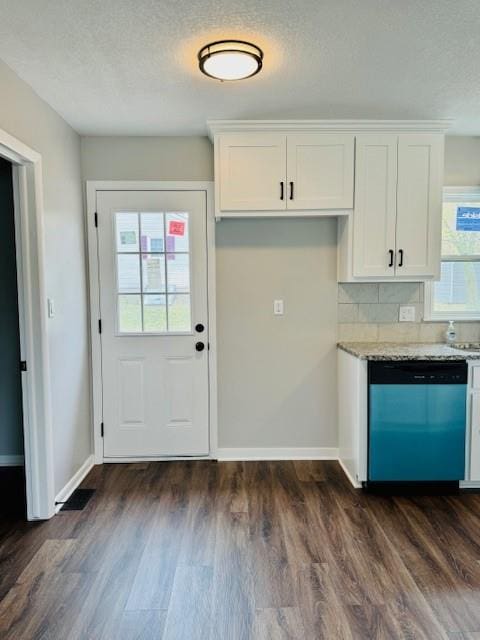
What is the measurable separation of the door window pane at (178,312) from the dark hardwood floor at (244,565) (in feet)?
3.79

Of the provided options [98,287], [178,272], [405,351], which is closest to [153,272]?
[178,272]

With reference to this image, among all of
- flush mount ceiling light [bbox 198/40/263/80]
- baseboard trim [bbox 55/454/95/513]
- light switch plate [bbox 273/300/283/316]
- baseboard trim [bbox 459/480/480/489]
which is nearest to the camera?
flush mount ceiling light [bbox 198/40/263/80]

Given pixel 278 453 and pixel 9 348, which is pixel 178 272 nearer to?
pixel 9 348

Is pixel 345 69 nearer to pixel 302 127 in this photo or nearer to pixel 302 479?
pixel 302 127

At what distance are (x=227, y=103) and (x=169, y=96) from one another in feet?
1.15

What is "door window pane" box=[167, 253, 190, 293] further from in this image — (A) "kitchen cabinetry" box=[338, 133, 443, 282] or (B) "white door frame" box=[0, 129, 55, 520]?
(A) "kitchen cabinetry" box=[338, 133, 443, 282]

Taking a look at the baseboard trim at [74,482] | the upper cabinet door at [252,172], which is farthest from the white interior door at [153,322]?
the upper cabinet door at [252,172]

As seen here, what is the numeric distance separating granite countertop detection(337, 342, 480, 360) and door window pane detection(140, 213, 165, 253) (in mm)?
1595

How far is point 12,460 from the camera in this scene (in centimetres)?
336

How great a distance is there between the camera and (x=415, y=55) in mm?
2000

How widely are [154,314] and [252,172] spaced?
128cm

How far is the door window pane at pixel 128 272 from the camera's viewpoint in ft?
10.3

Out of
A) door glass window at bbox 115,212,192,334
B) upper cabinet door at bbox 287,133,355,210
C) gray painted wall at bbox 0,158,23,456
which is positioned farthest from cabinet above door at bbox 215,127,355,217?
gray painted wall at bbox 0,158,23,456

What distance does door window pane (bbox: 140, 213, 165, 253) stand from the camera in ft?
10.3
